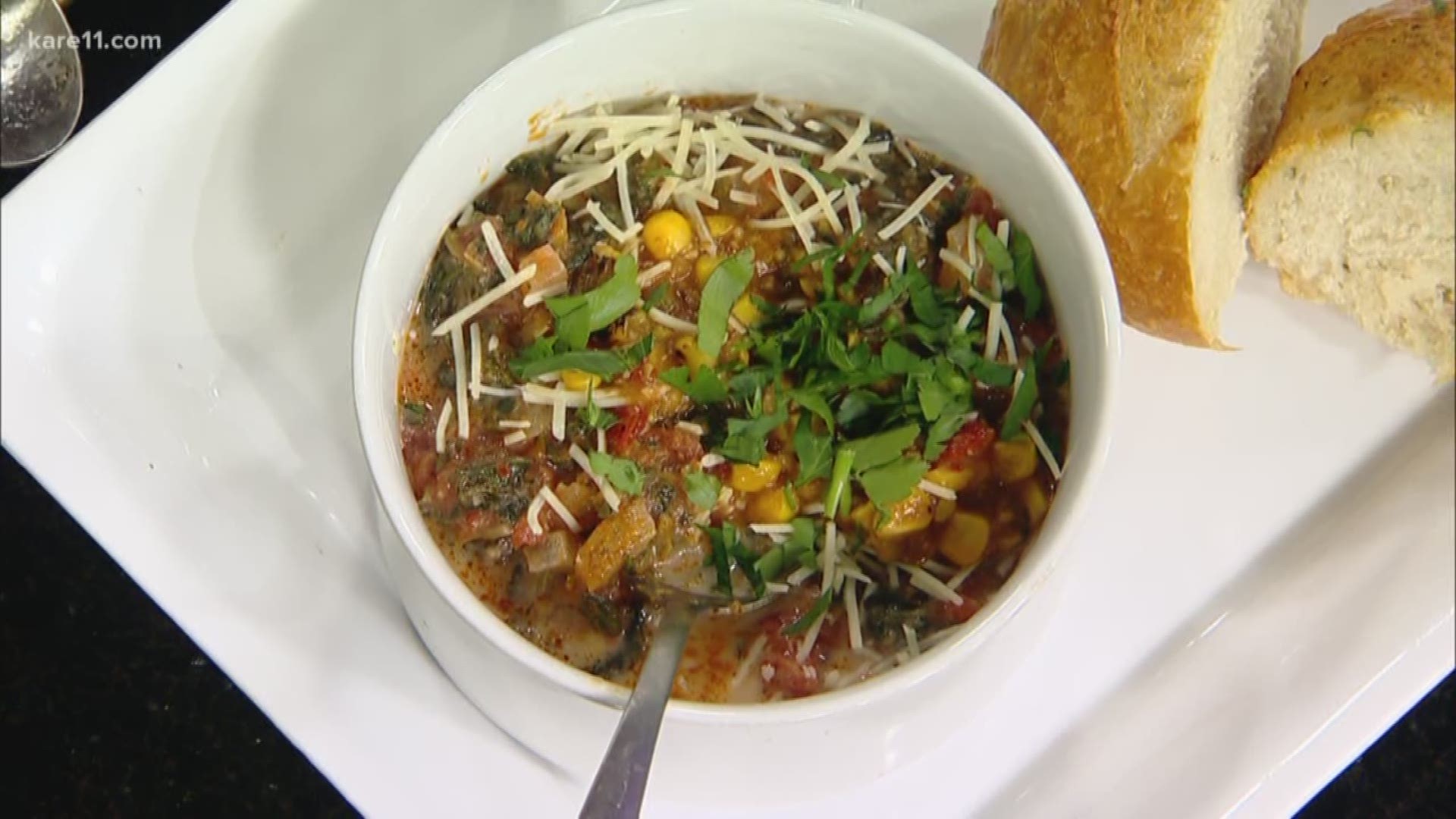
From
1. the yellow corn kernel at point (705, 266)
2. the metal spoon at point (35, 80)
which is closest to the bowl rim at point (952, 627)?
the yellow corn kernel at point (705, 266)

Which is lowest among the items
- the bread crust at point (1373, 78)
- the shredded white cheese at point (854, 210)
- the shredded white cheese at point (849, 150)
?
the shredded white cheese at point (854, 210)

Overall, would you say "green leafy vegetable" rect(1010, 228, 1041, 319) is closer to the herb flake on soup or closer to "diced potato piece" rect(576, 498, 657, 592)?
the herb flake on soup

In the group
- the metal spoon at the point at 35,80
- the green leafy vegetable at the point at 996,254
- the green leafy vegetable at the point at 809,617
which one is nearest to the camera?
the green leafy vegetable at the point at 809,617

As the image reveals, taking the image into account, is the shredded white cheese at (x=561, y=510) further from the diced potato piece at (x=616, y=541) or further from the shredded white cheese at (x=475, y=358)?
the shredded white cheese at (x=475, y=358)

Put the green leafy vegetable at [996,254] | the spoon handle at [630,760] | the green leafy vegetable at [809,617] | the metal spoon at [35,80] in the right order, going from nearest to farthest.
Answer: the spoon handle at [630,760], the green leafy vegetable at [809,617], the green leafy vegetable at [996,254], the metal spoon at [35,80]

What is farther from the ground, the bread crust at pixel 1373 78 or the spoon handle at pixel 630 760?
the bread crust at pixel 1373 78

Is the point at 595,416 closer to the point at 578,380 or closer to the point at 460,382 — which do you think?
the point at 578,380

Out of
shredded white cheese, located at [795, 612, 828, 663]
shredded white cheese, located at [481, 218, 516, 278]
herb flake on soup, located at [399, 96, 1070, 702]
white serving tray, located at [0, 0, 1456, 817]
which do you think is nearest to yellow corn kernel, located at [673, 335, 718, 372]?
herb flake on soup, located at [399, 96, 1070, 702]

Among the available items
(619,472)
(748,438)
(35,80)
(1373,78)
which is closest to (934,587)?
(748,438)
